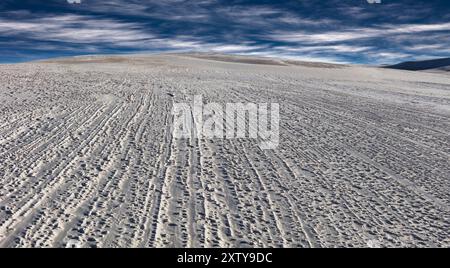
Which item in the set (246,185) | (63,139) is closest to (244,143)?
(246,185)

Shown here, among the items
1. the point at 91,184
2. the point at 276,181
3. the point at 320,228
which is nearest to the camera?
the point at 320,228

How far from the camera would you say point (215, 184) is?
5258mm

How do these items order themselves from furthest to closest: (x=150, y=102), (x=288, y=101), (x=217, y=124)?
1. (x=288, y=101)
2. (x=150, y=102)
3. (x=217, y=124)

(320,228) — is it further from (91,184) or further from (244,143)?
(244,143)

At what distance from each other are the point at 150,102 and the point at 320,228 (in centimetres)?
794

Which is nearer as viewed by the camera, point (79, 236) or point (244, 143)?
point (79, 236)

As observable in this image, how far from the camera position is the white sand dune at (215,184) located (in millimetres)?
3929

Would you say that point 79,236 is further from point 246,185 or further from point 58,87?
point 58,87

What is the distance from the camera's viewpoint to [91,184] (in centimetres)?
509

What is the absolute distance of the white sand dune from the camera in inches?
155

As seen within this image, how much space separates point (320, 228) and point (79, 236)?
2149 millimetres
